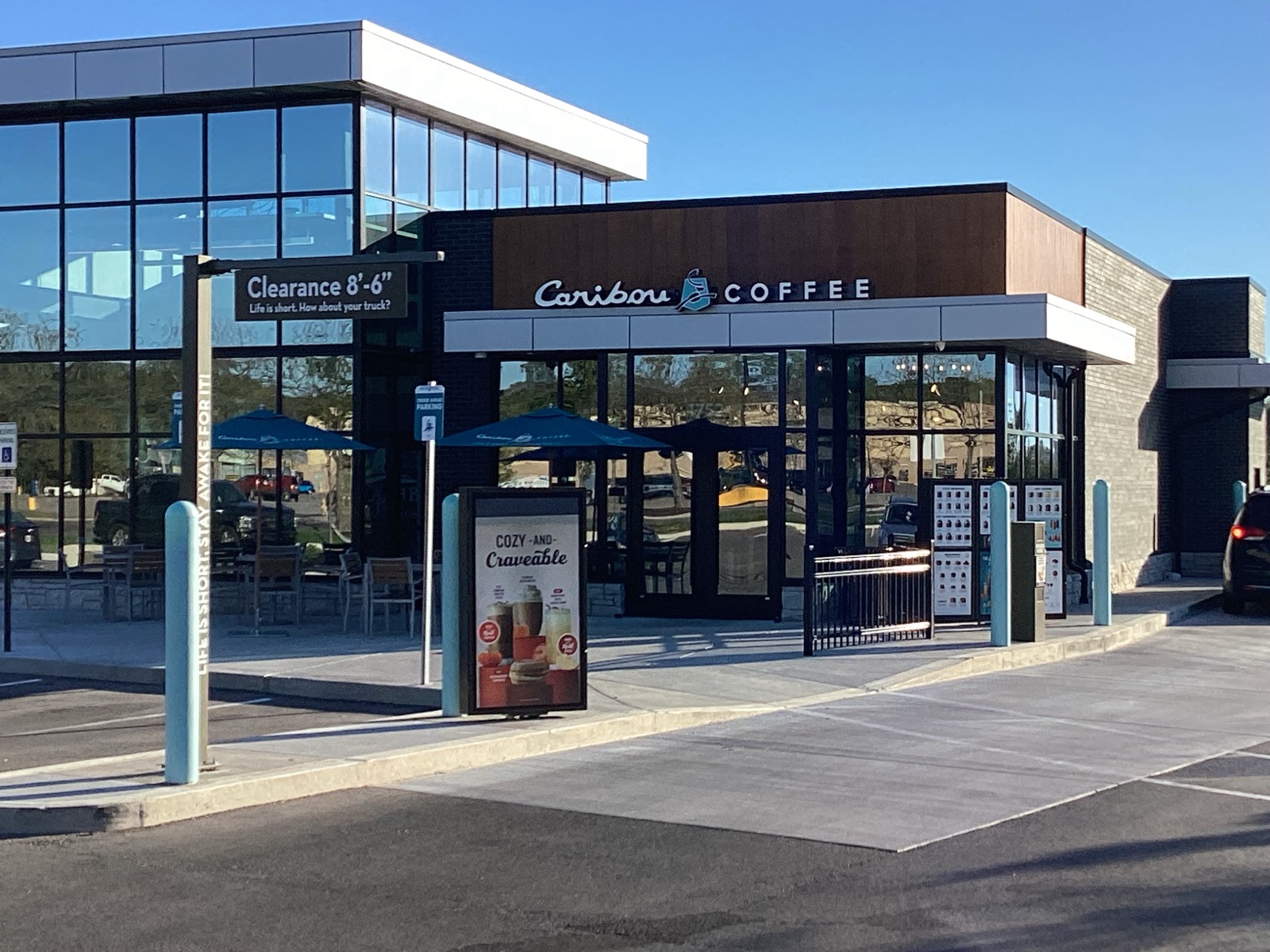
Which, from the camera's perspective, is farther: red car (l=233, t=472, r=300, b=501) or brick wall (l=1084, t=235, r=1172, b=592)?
brick wall (l=1084, t=235, r=1172, b=592)

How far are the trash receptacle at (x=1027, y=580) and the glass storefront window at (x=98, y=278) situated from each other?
12.6 meters

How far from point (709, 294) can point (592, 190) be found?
25.4 feet

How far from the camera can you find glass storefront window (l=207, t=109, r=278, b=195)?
68.5 ft

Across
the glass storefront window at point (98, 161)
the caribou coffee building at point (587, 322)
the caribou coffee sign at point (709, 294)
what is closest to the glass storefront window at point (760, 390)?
the caribou coffee building at point (587, 322)

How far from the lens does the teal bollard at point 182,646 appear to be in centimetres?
909

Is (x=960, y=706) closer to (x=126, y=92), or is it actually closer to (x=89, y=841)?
(x=89, y=841)

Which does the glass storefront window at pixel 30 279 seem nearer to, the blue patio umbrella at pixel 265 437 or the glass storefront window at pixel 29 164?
the glass storefront window at pixel 29 164

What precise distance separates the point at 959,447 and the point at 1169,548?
11199 mm

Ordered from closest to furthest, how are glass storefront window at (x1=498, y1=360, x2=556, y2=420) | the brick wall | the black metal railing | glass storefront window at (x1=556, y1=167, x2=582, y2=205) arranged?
the black metal railing → glass storefront window at (x1=498, y1=360, x2=556, y2=420) → the brick wall → glass storefront window at (x1=556, y1=167, x2=582, y2=205)

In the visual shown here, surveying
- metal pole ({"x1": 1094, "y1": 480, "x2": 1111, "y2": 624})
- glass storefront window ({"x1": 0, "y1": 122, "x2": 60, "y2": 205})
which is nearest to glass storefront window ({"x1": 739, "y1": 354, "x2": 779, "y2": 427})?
metal pole ({"x1": 1094, "y1": 480, "x2": 1111, "y2": 624})

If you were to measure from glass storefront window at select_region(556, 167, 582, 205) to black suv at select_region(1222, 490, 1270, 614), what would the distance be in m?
11.7

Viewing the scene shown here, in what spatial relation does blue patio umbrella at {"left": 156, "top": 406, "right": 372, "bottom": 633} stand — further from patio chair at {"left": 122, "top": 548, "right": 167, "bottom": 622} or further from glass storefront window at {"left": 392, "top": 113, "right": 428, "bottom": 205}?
glass storefront window at {"left": 392, "top": 113, "right": 428, "bottom": 205}

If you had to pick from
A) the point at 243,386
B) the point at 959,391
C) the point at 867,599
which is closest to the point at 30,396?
the point at 243,386

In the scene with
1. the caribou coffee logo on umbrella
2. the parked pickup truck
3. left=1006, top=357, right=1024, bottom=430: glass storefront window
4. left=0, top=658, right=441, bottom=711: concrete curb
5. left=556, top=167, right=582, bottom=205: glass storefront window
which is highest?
left=556, top=167, right=582, bottom=205: glass storefront window
